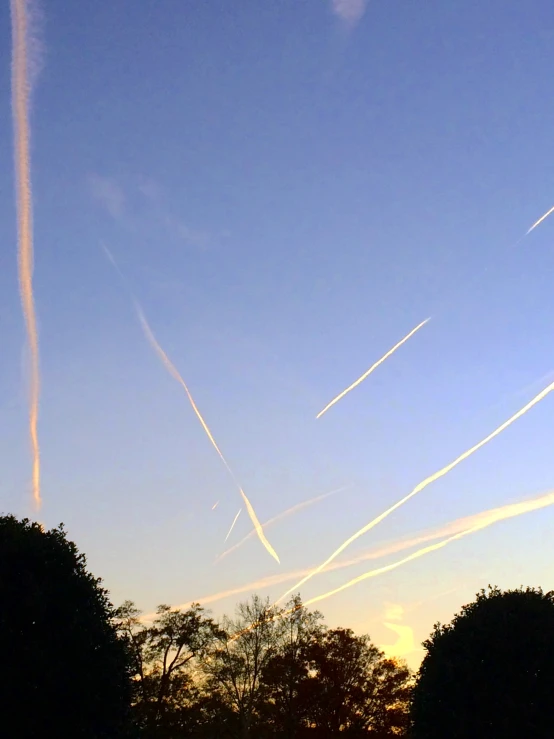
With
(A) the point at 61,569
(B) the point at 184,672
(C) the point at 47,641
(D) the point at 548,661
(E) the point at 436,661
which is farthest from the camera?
(B) the point at 184,672

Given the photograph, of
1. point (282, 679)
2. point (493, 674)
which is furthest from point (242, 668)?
point (493, 674)

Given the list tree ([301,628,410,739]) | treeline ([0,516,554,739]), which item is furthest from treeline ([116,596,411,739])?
treeline ([0,516,554,739])

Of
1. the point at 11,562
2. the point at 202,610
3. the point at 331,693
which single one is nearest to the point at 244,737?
the point at 331,693

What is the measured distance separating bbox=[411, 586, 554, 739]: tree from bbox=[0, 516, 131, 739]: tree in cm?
1669

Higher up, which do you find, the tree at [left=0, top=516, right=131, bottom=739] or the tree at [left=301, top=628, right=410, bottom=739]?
the tree at [left=0, top=516, right=131, bottom=739]

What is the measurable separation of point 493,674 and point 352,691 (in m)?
41.6

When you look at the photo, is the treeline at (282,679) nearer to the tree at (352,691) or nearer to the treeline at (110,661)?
the tree at (352,691)

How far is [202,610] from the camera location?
222 ft

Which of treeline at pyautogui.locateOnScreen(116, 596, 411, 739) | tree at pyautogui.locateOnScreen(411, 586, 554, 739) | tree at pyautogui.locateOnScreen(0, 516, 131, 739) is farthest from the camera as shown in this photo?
treeline at pyautogui.locateOnScreen(116, 596, 411, 739)

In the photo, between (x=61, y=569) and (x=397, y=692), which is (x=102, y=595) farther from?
(x=397, y=692)

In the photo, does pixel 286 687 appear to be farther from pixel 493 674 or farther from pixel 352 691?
pixel 493 674

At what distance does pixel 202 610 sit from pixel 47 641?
42.4 meters

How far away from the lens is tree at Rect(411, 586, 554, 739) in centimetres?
3250

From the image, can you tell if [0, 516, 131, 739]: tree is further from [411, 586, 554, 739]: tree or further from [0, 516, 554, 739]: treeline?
[411, 586, 554, 739]: tree
